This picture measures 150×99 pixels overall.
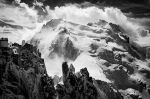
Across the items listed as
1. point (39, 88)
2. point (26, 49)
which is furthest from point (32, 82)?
point (26, 49)

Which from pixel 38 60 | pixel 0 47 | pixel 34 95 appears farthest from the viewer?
pixel 38 60

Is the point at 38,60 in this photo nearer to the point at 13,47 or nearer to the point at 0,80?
the point at 13,47

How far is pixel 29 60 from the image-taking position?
179 metres

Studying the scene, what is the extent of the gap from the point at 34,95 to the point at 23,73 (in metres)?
14.1

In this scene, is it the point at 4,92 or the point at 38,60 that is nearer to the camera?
the point at 4,92

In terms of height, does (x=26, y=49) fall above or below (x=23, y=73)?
above

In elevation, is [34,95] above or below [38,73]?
below

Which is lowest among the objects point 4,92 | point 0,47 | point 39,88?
point 4,92

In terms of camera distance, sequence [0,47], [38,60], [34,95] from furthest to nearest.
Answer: [38,60]
[34,95]
[0,47]

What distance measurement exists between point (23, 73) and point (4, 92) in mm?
20723

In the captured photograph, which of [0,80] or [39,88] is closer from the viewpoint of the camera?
[0,80]

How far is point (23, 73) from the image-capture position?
16825cm

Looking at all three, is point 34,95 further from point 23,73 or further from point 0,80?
point 0,80

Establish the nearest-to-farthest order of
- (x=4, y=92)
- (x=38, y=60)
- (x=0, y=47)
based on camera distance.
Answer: (x=4, y=92) < (x=0, y=47) < (x=38, y=60)
